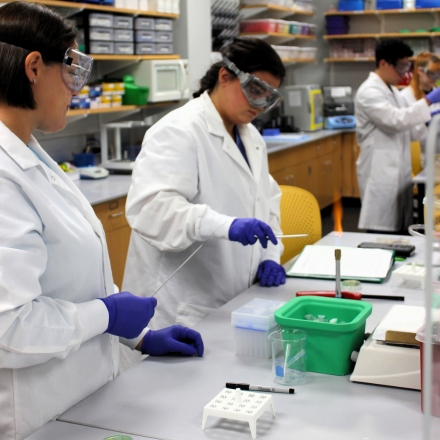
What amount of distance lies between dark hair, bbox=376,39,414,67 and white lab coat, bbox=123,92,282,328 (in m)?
2.25

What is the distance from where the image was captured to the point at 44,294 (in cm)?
126

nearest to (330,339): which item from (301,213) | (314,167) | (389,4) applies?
(301,213)

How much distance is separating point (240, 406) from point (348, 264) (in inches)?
45.2

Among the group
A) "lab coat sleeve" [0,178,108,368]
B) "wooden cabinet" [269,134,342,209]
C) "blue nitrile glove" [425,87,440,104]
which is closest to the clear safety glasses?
"lab coat sleeve" [0,178,108,368]

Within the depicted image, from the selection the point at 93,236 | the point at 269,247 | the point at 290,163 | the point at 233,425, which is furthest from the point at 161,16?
the point at 233,425

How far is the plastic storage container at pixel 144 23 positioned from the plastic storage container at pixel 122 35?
106mm

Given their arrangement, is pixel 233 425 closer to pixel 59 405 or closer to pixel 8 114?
pixel 59 405

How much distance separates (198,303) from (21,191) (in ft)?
3.40

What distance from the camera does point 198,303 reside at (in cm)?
212

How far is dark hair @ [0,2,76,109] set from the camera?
3.89 ft

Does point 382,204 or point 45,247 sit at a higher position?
point 45,247

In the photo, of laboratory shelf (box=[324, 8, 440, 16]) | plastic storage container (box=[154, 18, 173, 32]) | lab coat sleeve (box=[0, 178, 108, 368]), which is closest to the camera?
lab coat sleeve (box=[0, 178, 108, 368])

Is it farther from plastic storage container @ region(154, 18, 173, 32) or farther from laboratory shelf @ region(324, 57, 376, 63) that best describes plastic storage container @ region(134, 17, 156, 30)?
laboratory shelf @ region(324, 57, 376, 63)

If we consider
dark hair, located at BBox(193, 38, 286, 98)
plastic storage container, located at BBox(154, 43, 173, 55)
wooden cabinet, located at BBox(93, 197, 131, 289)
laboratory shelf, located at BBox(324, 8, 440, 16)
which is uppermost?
laboratory shelf, located at BBox(324, 8, 440, 16)
